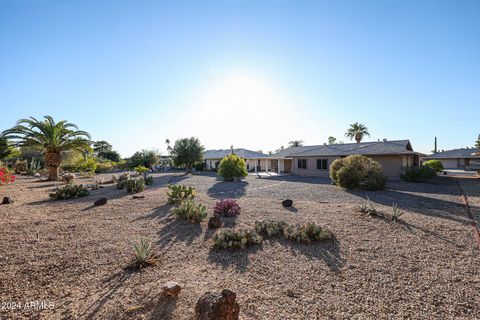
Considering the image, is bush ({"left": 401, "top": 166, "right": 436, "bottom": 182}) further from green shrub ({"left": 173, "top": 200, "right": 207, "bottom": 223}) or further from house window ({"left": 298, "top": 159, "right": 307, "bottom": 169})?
green shrub ({"left": 173, "top": 200, "right": 207, "bottom": 223})

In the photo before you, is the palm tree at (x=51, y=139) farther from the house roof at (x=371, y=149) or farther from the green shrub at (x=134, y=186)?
the house roof at (x=371, y=149)

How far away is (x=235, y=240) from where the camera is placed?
498cm

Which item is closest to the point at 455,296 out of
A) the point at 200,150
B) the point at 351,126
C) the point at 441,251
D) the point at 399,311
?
the point at 399,311

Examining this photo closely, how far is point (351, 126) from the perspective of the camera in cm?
3888

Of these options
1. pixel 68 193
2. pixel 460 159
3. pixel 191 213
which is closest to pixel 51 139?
pixel 68 193

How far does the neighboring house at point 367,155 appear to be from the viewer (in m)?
19.3

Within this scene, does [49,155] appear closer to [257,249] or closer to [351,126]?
[257,249]

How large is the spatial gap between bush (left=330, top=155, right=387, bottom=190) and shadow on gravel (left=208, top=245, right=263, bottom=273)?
10624mm

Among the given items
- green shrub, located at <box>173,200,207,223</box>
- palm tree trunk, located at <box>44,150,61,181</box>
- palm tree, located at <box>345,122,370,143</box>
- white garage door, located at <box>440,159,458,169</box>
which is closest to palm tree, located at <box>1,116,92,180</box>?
palm tree trunk, located at <box>44,150,61,181</box>

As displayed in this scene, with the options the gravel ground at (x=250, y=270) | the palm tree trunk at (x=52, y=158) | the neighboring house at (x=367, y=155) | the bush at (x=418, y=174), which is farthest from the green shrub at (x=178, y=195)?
the bush at (x=418, y=174)

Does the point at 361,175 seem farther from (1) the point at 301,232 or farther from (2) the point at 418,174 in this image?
(1) the point at 301,232

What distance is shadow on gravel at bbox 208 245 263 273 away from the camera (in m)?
4.16

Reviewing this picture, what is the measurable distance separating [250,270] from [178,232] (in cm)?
268

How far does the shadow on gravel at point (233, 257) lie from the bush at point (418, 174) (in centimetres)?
1848
